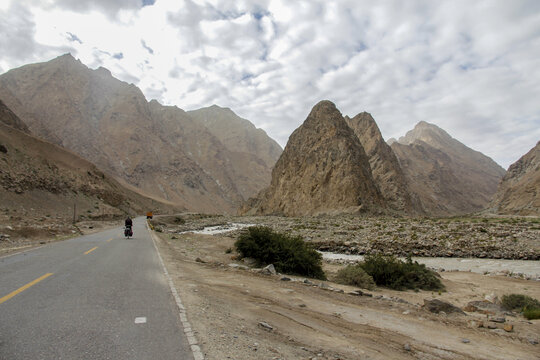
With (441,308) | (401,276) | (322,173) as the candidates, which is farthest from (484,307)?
(322,173)

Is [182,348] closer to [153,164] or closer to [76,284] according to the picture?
[76,284]

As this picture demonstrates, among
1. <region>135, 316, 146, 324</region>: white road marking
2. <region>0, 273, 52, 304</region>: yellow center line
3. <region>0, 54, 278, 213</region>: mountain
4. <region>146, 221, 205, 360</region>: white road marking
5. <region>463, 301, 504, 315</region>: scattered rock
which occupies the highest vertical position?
<region>0, 54, 278, 213</region>: mountain

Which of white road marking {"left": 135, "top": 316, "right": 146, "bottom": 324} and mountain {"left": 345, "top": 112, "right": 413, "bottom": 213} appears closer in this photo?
white road marking {"left": 135, "top": 316, "right": 146, "bottom": 324}

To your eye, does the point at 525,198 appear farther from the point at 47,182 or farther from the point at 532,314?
the point at 47,182

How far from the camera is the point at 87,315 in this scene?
564cm

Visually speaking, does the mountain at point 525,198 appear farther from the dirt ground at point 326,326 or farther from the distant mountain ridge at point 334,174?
the dirt ground at point 326,326

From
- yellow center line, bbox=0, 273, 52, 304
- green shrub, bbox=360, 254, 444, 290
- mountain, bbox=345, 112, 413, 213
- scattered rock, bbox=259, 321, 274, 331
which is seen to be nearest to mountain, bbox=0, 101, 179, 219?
yellow center line, bbox=0, 273, 52, 304

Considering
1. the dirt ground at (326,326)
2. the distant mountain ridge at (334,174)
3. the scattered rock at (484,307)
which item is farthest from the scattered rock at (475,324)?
the distant mountain ridge at (334,174)

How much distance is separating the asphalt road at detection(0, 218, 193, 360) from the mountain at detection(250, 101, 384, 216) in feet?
187

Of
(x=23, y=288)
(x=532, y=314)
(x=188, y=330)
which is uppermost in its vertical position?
(x=23, y=288)

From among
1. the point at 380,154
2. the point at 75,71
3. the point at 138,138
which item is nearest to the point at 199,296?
the point at 380,154

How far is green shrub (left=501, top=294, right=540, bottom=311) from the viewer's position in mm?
9117

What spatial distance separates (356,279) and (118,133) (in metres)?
138

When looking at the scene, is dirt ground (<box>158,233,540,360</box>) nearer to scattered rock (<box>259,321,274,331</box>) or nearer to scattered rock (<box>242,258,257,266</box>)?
scattered rock (<box>259,321,274,331</box>)
